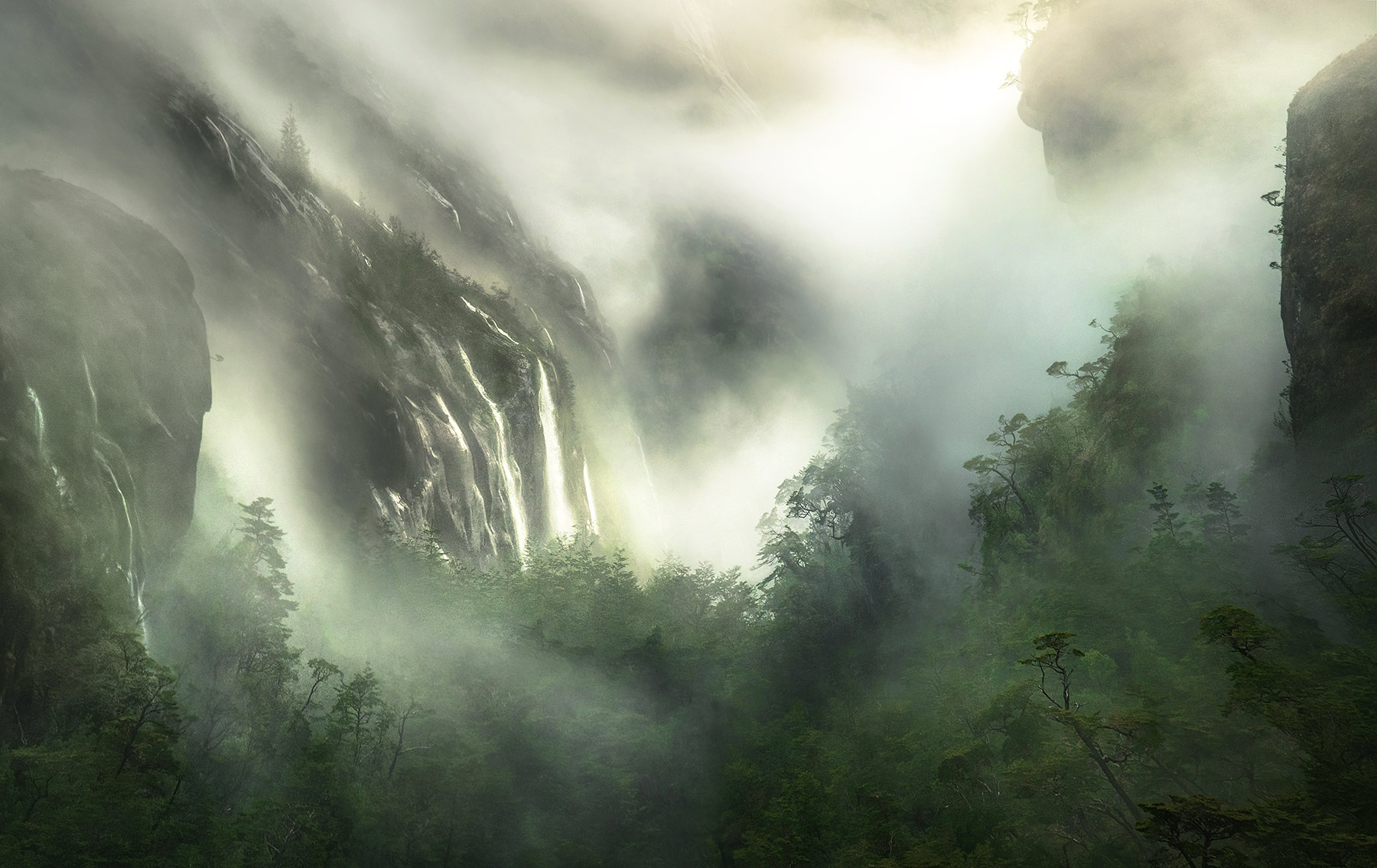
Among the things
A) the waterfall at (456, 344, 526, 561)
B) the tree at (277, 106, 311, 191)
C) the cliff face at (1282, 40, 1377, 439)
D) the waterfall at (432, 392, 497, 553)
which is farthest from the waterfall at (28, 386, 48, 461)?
the cliff face at (1282, 40, 1377, 439)

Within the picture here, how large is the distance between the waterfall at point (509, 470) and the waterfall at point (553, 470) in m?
5.58

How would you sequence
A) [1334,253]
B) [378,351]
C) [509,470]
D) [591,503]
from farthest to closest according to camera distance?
1. [591,503]
2. [509,470]
3. [378,351]
4. [1334,253]

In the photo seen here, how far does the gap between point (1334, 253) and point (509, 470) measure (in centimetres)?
4523

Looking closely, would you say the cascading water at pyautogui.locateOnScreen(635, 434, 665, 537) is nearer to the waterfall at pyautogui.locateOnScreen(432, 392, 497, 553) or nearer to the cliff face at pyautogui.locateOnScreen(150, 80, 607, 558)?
the cliff face at pyautogui.locateOnScreen(150, 80, 607, 558)

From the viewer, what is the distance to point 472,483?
48188mm

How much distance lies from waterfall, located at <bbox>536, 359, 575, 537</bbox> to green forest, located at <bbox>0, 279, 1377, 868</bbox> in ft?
57.4

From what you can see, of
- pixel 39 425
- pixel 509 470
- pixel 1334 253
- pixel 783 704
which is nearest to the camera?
pixel 39 425

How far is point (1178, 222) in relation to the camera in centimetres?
4403

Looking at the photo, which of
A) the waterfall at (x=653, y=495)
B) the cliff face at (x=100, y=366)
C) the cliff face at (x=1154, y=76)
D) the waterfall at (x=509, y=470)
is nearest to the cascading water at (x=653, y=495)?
the waterfall at (x=653, y=495)

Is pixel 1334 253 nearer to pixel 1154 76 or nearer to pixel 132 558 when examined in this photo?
pixel 1154 76

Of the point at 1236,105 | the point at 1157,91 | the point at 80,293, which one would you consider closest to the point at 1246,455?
the point at 1236,105

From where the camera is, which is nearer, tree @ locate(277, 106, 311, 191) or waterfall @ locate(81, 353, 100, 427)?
waterfall @ locate(81, 353, 100, 427)

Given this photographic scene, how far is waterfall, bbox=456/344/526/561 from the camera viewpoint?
52.8 m

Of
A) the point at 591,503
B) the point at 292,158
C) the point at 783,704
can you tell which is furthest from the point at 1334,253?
the point at 591,503
